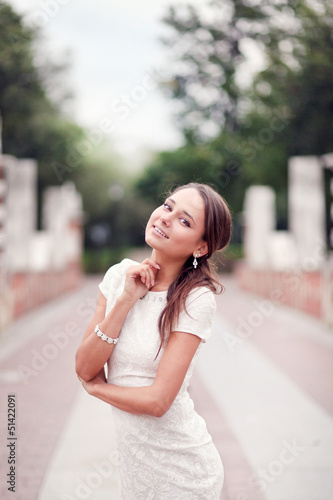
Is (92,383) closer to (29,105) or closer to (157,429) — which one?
(157,429)

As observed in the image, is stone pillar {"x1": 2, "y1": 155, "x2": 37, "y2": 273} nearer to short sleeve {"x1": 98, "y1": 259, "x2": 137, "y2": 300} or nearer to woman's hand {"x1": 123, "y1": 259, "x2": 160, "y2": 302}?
short sleeve {"x1": 98, "y1": 259, "x2": 137, "y2": 300}

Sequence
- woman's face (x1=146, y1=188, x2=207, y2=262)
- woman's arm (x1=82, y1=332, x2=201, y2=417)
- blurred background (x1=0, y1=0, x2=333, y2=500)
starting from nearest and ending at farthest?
woman's arm (x1=82, y1=332, x2=201, y2=417) → woman's face (x1=146, y1=188, x2=207, y2=262) → blurred background (x1=0, y1=0, x2=333, y2=500)

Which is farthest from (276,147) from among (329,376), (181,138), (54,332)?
(329,376)

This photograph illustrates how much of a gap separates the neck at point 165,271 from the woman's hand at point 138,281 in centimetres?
9

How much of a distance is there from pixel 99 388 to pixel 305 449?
308 centimetres

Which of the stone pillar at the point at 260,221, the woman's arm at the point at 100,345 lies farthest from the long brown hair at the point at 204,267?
the stone pillar at the point at 260,221

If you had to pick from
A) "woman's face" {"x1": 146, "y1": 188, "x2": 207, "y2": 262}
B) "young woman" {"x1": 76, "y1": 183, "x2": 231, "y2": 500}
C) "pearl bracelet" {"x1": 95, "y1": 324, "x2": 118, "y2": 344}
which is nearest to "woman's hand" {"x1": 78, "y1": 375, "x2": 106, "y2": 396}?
"young woman" {"x1": 76, "y1": 183, "x2": 231, "y2": 500}

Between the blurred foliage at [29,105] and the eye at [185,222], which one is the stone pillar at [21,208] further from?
the eye at [185,222]

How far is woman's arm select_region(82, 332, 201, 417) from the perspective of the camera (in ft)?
5.27

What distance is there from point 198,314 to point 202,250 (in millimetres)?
220

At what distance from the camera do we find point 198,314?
1.68 metres

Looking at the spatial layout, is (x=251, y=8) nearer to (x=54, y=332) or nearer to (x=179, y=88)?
(x=179, y=88)

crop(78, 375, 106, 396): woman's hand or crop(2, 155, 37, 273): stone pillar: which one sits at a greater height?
crop(78, 375, 106, 396): woman's hand

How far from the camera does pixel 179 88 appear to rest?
26281mm
